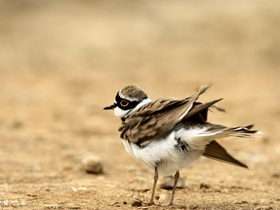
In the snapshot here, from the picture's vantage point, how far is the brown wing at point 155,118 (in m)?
5.15

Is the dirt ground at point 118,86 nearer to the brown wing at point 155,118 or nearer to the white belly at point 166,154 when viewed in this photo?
the white belly at point 166,154

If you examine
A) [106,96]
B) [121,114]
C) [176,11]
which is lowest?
[121,114]

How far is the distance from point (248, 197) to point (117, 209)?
5.19ft

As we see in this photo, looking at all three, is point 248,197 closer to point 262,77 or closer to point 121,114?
point 121,114

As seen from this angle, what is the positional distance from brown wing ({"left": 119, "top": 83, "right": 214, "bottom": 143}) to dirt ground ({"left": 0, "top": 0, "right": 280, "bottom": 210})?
0.71 metres

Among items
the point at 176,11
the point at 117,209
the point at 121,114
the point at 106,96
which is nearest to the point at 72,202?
the point at 117,209

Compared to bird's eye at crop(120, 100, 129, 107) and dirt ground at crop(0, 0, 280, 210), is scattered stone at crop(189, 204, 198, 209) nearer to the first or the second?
dirt ground at crop(0, 0, 280, 210)

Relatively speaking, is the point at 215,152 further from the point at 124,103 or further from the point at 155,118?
the point at 124,103

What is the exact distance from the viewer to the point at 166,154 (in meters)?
5.20

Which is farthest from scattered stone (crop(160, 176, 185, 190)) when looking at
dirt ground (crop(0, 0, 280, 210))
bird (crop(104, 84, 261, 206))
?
bird (crop(104, 84, 261, 206))

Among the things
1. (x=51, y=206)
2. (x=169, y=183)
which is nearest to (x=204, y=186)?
(x=169, y=183)

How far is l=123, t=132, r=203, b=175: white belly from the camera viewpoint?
517cm

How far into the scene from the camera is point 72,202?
5.61 meters

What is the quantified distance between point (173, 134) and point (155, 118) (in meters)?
0.28
